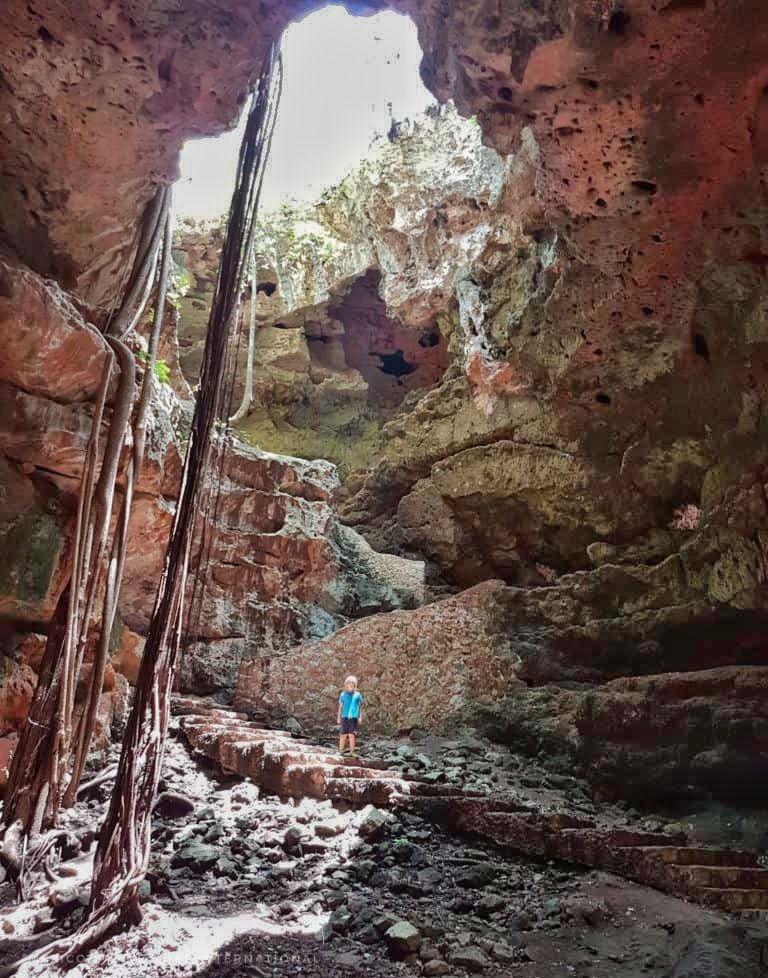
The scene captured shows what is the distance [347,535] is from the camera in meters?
12.2

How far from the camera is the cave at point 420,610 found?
128 inches

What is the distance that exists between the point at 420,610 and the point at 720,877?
4.53 meters

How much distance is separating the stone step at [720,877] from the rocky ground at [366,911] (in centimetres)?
18

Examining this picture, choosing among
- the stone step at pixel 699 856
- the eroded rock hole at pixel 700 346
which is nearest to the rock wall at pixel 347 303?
the eroded rock hole at pixel 700 346

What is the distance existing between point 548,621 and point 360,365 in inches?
491

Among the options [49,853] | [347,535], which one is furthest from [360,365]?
[49,853]

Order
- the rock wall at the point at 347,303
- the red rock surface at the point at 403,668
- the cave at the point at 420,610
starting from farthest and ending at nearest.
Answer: the rock wall at the point at 347,303
the red rock surface at the point at 403,668
the cave at the point at 420,610

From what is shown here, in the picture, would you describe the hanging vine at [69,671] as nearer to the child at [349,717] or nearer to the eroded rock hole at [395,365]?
A: the child at [349,717]

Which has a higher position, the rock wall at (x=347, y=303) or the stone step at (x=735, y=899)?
the rock wall at (x=347, y=303)

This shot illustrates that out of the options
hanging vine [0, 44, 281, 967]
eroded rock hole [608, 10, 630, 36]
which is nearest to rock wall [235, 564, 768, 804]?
hanging vine [0, 44, 281, 967]

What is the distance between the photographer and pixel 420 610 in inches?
307

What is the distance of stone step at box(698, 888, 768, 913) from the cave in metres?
0.01

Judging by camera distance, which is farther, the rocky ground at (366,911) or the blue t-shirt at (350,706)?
the blue t-shirt at (350,706)

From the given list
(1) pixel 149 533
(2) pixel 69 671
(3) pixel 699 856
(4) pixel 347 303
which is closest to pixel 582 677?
(3) pixel 699 856
